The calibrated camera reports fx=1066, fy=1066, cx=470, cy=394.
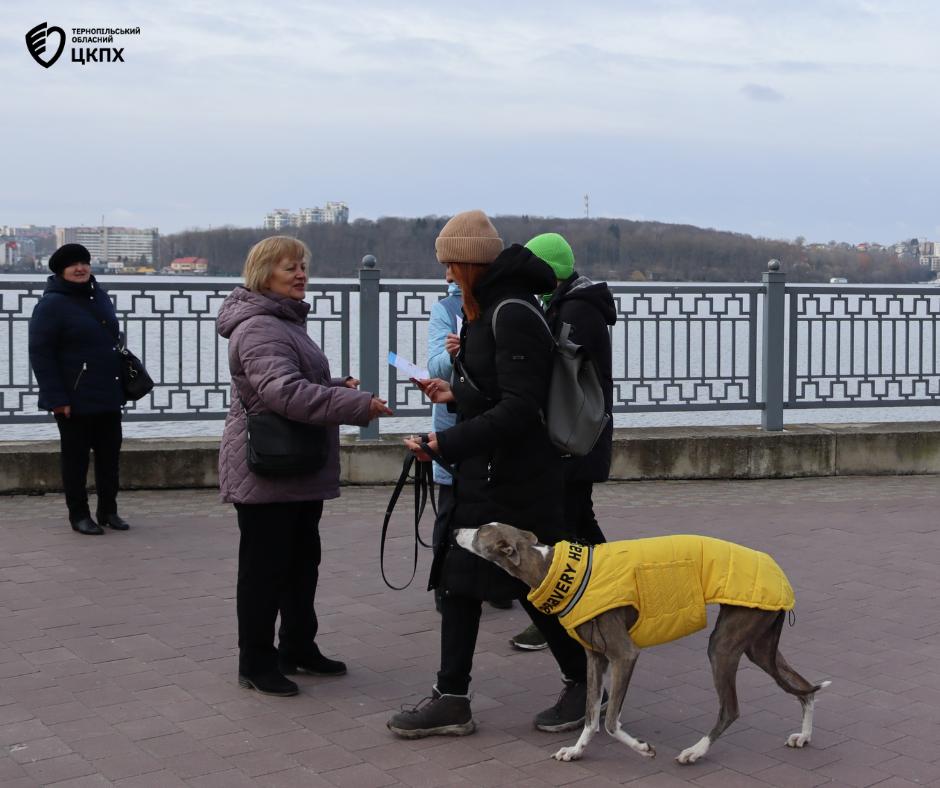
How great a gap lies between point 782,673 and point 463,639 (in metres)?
1.16

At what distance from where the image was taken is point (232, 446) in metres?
4.32

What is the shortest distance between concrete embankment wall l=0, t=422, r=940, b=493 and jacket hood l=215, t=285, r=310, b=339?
4.71 meters

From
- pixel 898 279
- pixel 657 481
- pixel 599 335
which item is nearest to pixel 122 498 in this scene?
pixel 657 481

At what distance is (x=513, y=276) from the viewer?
3.79 meters

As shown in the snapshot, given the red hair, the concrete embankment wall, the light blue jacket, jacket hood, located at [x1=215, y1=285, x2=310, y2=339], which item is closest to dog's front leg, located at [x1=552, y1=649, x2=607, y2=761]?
the red hair

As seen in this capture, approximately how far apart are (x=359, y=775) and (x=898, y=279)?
871 centimetres

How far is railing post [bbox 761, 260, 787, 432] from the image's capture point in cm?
977

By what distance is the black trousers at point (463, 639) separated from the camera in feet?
12.8

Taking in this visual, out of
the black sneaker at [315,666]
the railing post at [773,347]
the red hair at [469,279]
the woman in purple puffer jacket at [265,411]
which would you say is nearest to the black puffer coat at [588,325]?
the red hair at [469,279]

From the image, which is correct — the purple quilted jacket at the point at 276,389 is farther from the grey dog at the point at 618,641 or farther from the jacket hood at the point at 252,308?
the grey dog at the point at 618,641

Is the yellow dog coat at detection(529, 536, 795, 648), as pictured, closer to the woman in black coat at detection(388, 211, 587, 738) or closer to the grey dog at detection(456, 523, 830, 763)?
the grey dog at detection(456, 523, 830, 763)

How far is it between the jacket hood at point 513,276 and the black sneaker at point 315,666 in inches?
72.3

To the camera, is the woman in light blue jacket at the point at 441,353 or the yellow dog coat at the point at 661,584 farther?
the woman in light blue jacket at the point at 441,353

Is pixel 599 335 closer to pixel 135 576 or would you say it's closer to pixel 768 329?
pixel 135 576
